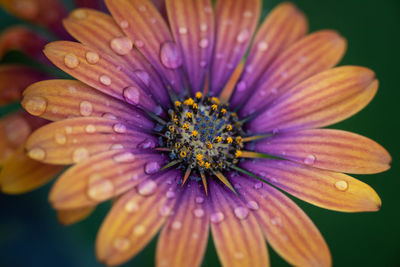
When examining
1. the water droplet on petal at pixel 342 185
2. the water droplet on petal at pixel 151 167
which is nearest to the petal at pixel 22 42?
the water droplet on petal at pixel 151 167

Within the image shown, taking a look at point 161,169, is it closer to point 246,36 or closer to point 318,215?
point 246,36

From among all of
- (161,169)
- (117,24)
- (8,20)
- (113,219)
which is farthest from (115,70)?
(8,20)

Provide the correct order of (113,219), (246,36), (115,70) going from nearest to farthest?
(113,219), (115,70), (246,36)

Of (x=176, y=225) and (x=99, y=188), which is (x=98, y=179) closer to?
(x=99, y=188)

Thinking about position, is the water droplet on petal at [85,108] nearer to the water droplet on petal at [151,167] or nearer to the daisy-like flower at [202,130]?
the daisy-like flower at [202,130]

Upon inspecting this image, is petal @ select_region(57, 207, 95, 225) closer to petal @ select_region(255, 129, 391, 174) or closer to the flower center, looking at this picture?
the flower center

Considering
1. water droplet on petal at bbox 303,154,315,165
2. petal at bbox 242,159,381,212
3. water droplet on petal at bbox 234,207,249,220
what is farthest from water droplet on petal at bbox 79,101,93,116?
water droplet on petal at bbox 303,154,315,165

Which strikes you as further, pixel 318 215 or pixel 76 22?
pixel 318 215
